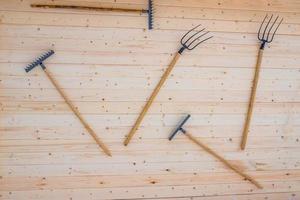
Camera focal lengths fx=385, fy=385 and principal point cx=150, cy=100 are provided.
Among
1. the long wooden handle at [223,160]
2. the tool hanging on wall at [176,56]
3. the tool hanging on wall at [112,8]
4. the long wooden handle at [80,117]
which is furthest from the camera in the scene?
the long wooden handle at [223,160]

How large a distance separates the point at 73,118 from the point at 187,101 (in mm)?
1177

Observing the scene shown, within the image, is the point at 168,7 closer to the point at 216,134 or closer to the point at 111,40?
the point at 111,40

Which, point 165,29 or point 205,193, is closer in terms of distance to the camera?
point 165,29

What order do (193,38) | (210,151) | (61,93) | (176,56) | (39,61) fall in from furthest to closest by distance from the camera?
(210,151) → (193,38) → (176,56) → (61,93) → (39,61)

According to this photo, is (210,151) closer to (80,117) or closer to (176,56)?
(176,56)

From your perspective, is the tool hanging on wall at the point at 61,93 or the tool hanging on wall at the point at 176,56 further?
the tool hanging on wall at the point at 176,56

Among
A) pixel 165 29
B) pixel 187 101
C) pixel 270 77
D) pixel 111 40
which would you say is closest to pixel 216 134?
pixel 187 101

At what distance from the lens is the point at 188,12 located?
389cm

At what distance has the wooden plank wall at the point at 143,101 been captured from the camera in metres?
3.70

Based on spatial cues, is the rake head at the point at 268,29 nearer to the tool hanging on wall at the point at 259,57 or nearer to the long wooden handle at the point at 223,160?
the tool hanging on wall at the point at 259,57

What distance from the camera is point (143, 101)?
12.8 ft

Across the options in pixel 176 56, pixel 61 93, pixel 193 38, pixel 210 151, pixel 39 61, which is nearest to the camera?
pixel 39 61

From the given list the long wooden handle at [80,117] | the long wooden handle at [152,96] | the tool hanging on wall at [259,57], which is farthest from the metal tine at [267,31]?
the long wooden handle at [80,117]

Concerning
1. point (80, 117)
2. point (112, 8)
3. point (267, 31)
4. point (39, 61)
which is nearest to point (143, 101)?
point (80, 117)
